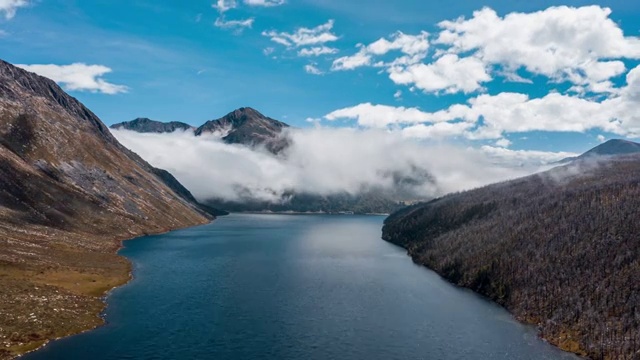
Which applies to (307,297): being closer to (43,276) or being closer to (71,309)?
(71,309)

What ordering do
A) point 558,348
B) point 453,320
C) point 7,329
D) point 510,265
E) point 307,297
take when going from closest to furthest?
point 7,329
point 558,348
point 453,320
point 307,297
point 510,265

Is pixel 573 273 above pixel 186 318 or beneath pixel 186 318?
above

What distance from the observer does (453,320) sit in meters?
146

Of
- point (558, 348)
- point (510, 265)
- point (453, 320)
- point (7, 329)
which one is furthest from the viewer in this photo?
point (510, 265)

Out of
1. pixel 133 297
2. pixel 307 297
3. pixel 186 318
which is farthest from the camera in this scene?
pixel 307 297

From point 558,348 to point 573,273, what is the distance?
55927mm

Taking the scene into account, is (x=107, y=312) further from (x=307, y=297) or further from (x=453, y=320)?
(x=453, y=320)

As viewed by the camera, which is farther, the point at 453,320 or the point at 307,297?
the point at 307,297

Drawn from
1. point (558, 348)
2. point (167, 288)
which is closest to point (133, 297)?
point (167, 288)

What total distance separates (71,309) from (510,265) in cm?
16640

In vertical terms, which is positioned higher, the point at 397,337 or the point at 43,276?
the point at 43,276

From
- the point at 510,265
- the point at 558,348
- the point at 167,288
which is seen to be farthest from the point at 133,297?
the point at 510,265

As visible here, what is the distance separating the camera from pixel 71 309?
125 meters

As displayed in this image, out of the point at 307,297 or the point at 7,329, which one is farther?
the point at 307,297
